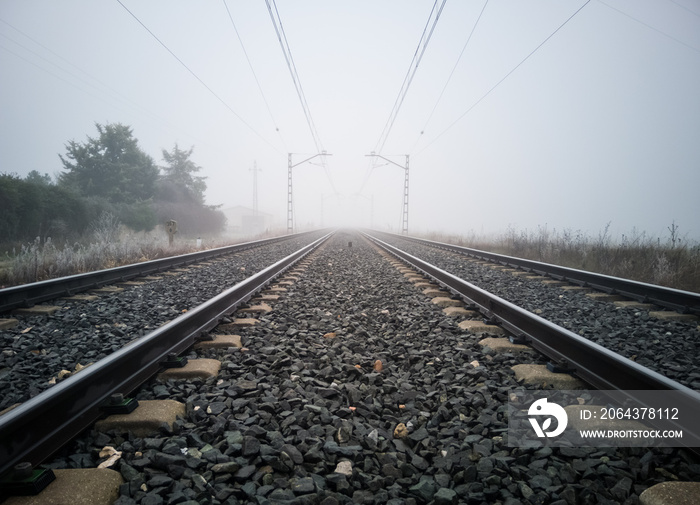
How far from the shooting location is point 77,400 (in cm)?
168

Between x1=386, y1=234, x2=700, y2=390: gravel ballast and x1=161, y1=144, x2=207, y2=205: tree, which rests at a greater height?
x1=161, y1=144, x2=207, y2=205: tree

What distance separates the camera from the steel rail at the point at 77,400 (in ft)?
4.50

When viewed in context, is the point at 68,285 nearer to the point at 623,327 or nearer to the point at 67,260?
the point at 67,260

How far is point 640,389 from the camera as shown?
188 centimetres

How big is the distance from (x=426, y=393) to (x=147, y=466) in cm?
148

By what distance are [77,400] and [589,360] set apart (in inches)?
113

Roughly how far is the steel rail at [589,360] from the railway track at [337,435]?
0.05 m

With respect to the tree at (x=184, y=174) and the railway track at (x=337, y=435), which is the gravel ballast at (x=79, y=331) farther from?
the tree at (x=184, y=174)

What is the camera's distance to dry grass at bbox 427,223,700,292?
21.1 feet

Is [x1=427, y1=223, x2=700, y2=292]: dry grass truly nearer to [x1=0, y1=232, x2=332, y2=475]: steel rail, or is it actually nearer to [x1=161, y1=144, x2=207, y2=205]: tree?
[x1=0, y1=232, x2=332, y2=475]: steel rail

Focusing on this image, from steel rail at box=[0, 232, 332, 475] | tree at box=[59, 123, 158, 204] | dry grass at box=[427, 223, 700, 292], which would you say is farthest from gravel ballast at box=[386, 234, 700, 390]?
tree at box=[59, 123, 158, 204]

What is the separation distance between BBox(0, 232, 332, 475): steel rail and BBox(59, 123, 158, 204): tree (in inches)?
968

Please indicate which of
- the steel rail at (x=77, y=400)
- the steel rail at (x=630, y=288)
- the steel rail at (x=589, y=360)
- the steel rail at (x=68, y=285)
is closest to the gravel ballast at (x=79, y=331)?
the steel rail at (x=68, y=285)

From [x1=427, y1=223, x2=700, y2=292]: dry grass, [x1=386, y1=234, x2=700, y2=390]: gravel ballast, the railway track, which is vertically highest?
[x1=427, y1=223, x2=700, y2=292]: dry grass
